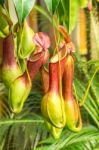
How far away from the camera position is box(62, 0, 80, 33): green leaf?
0.59 meters

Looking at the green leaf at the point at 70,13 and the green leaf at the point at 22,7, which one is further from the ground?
the green leaf at the point at 22,7

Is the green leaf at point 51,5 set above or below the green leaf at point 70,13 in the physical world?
above

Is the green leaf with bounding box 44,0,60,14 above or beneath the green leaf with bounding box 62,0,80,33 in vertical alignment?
above

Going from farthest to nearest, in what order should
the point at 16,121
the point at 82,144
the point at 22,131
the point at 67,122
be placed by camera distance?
1. the point at 22,131
2. the point at 16,121
3. the point at 82,144
4. the point at 67,122

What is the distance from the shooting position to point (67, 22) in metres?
0.60

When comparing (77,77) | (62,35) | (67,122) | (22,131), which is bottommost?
(22,131)

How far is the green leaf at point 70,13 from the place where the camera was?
591 millimetres

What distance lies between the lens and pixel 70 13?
23.5 inches

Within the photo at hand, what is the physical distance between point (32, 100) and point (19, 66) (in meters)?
1.13

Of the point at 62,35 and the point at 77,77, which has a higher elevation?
the point at 62,35

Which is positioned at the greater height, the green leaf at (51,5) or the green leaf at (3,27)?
the green leaf at (51,5)

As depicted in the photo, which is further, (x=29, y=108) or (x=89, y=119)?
(x=29, y=108)

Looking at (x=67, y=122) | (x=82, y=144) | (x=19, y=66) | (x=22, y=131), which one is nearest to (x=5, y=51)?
(x=19, y=66)

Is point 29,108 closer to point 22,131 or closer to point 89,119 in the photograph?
point 22,131
